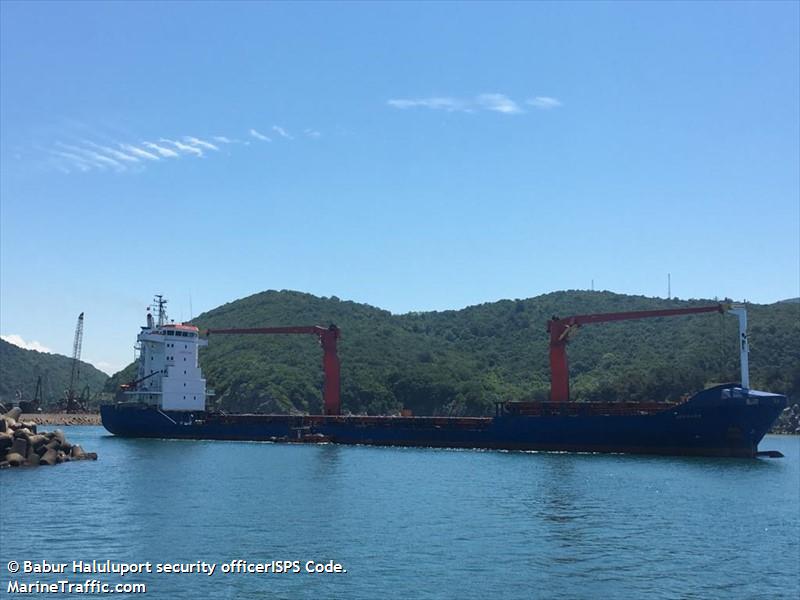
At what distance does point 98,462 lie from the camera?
36.3 m

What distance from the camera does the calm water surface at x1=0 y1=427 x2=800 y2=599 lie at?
14.6m

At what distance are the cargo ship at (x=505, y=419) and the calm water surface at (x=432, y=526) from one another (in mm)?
3602

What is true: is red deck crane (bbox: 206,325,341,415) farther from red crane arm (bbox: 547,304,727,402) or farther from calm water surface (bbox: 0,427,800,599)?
calm water surface (bbox: 0,427,800,599)

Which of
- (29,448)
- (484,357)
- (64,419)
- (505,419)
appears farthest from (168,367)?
(484,357)

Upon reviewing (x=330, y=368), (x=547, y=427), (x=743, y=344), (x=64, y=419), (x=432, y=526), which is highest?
(x=743, y=344)

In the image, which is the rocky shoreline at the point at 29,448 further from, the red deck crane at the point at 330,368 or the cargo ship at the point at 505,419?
the red deck crane at the point at 330,368

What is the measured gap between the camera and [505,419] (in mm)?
43281

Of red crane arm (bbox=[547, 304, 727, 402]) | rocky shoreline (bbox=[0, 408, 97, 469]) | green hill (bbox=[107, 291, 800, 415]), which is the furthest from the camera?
green hill (bbox=[107, 291, 800, 415])

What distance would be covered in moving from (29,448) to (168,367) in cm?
2031

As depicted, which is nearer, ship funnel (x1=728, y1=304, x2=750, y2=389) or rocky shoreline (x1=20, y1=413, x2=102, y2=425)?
ship funnel (x1=728, y1=304, x2=750, y2=389)

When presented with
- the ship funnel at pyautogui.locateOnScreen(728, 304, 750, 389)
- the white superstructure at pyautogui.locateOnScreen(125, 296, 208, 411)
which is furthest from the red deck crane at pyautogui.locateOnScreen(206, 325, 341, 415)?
the ship funnel at pyautogui.locateOnScreen(728, 304, 750, 389)

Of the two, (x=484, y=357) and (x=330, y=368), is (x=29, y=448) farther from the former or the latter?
(x=484, y=357)

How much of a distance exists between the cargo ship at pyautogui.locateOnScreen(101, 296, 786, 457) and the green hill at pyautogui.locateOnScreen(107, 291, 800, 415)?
43.5m

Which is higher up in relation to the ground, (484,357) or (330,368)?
(484,357)
